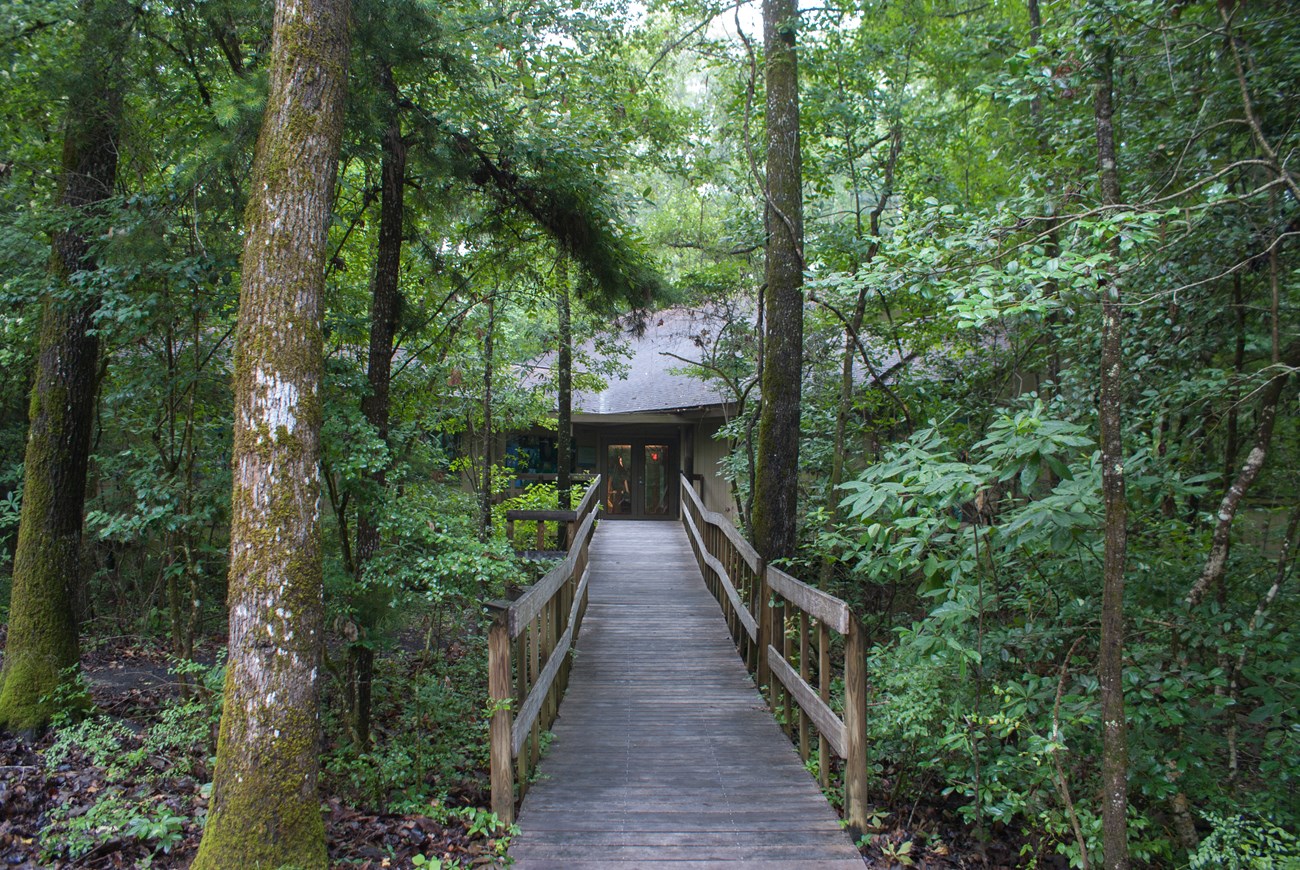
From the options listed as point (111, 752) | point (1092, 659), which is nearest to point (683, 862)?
point (1092, 659)

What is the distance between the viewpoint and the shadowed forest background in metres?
3.96

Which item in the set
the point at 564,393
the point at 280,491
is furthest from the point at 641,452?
the point at 280,491

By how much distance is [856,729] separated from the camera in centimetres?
405

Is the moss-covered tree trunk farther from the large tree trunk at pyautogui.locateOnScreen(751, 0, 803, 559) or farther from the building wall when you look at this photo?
the building wall

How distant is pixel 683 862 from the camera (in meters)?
3.65

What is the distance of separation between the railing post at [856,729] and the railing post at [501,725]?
1765 mm

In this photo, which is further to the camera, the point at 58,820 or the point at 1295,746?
the point at 58,820

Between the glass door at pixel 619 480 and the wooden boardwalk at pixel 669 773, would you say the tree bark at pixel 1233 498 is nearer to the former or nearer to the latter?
the wooden boardwalk at pixel 669 773

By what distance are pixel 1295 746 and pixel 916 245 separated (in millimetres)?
3204

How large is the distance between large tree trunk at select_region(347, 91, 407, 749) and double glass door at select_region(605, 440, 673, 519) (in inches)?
560

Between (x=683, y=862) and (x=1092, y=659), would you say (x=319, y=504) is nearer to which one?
(x=683, y=862)

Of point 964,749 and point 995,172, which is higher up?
point 995,172

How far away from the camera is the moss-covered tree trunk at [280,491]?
3465mm

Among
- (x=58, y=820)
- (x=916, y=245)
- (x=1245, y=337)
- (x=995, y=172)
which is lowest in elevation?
(x=58, y=820)
